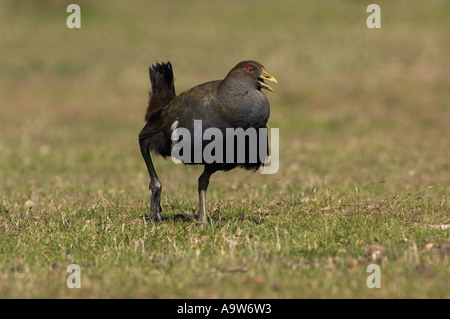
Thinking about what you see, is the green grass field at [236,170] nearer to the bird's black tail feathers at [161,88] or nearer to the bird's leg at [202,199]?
the bird's leg at [202,199]

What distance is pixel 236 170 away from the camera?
55.1ft

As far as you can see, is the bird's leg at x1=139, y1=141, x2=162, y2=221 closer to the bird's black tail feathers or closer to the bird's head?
the bird's black tail feathers

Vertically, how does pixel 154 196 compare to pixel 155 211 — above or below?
above

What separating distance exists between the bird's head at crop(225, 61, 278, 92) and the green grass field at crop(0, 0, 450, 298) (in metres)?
1.72

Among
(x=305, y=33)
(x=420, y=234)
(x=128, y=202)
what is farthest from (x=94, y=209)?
(x=305, y=33)

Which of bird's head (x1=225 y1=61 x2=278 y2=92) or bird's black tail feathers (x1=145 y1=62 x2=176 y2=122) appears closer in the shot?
bird's head (x1=225 y1=61 x2=278 y2=92)

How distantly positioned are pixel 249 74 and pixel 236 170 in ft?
27.6

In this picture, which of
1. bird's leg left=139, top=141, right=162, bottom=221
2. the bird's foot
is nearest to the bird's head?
bird's leg left=139, top=141, right=162, bottom=221

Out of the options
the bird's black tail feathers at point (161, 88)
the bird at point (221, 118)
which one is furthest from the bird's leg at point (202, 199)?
the bird's black tail feathers at point (161, 88)

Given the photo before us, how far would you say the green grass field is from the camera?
6457mm

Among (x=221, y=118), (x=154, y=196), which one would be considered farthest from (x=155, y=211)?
(x=221, y=118)

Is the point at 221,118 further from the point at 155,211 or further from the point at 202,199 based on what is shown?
the point at 155,211

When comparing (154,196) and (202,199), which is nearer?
(202,199)

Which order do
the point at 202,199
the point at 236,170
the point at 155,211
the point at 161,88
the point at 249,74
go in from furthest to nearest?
the point at 236,170 → the point at 161,88 → the point at 155,211 → the point at 202,199 → the point at 249,74
